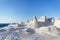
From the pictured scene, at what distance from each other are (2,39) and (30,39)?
2078 mm

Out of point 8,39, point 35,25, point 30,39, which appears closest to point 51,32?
point 30,39

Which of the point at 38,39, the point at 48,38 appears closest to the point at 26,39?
the point at 38,39

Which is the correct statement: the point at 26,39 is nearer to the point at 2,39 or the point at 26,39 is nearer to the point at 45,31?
the point at 2,39

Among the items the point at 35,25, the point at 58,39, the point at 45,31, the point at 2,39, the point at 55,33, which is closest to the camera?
the point at 58,39

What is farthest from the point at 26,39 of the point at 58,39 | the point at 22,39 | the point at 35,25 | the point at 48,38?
the point at 35,25

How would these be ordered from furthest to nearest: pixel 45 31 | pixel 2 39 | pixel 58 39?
pixel 45 31, pixel 2 39, pixel 58 39

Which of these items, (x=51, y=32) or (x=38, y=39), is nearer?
(x=38, y=39)

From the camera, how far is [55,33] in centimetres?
868

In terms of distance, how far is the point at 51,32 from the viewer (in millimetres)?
8961

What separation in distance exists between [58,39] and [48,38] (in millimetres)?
677

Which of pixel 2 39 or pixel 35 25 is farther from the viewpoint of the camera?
pixel 35 25

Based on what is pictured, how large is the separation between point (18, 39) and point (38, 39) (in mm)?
1373

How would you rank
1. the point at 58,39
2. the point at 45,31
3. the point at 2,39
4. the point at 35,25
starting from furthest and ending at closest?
the point at 35,25, the point at 45,31, the point at 2,39, the point at 58,39

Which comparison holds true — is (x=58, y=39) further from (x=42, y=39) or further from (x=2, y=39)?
(x=2, y=39)
